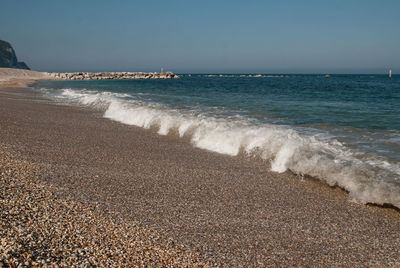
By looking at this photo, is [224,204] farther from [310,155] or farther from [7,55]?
[7,55]

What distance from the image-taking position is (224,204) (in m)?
4.19

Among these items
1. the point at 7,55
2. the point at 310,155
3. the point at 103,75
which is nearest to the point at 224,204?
the point at 310,155

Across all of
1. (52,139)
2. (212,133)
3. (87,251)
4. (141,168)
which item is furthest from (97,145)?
(87,251)

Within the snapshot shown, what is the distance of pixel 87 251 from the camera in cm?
271

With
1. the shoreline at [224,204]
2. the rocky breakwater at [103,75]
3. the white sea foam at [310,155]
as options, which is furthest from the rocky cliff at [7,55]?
the shoreline at [224,204]

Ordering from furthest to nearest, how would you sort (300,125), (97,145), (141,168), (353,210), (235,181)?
1. (300,125)
2. (97,145)
3. (141,168)
4. (235,181)
5. (353,210)

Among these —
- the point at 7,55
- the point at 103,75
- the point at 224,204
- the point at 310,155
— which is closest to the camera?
the point at 224,204

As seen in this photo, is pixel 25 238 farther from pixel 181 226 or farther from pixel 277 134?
pixel 277 134

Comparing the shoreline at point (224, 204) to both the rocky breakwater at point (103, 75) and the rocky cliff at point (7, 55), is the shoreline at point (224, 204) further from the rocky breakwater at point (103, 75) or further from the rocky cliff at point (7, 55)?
the rocky cliff at point (7, 55)

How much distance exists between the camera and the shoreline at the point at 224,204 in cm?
315

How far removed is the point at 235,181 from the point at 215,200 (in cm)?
98

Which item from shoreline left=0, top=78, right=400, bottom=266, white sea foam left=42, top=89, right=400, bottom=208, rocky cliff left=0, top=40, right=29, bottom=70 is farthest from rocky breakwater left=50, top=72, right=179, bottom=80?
shoreline left=0, top=78, right=400, bottom=266

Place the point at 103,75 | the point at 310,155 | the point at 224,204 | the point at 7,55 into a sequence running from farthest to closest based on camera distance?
the point at 7,55, the point at 103,75, the point at 310,155, the point at 224,204

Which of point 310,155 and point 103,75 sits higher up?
point 103,75
